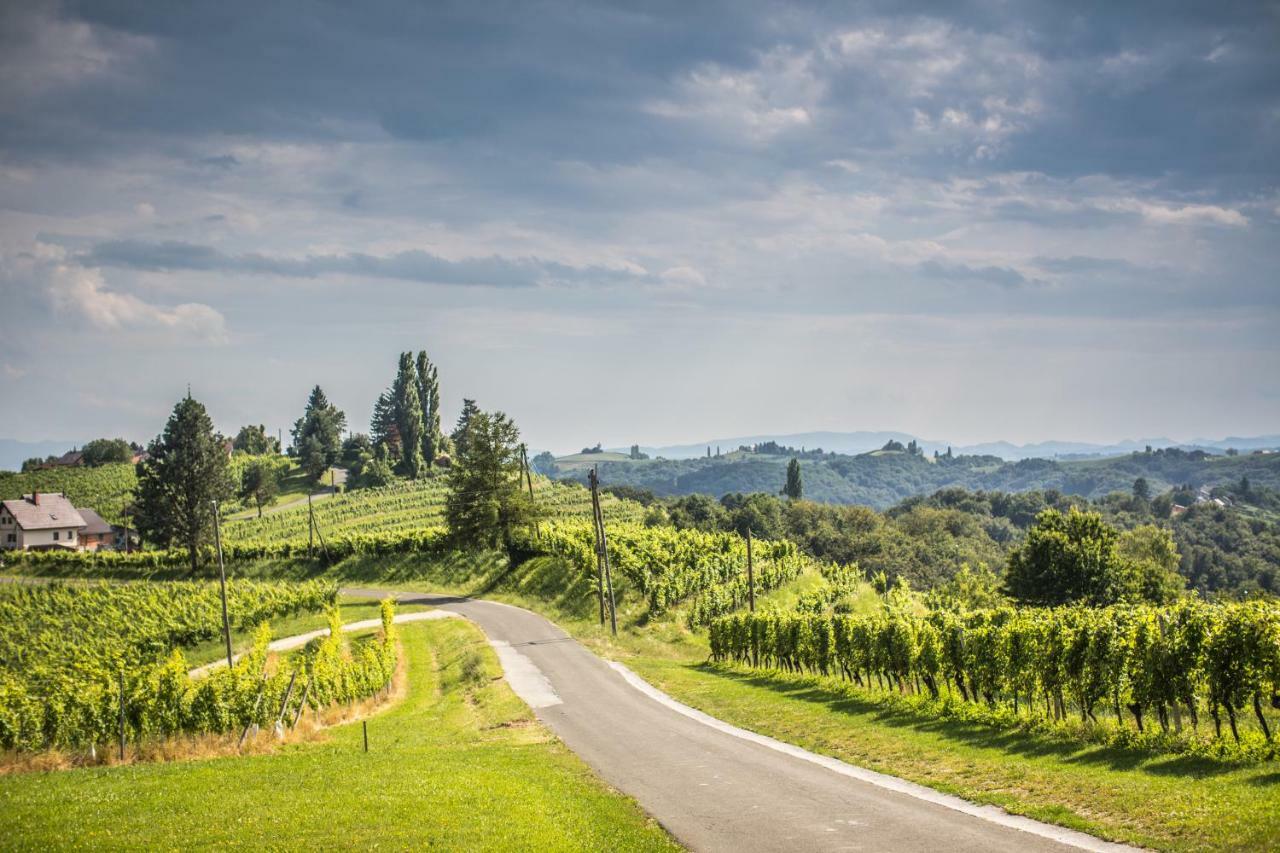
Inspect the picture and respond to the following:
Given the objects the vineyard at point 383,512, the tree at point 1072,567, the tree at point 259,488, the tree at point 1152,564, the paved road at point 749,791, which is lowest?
the tree at point 1152,564

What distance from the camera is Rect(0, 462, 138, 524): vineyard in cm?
12664

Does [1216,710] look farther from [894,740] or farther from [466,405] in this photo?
[466,405]

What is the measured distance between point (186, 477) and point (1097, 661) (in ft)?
272

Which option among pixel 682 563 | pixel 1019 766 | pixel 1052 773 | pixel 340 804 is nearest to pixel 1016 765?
pixel 1019 766

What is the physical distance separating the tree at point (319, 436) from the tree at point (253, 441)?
25711 mm

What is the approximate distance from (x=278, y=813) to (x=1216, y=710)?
18967mm

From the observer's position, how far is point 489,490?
7312 cm

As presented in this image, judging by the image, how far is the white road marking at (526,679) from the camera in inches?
1228

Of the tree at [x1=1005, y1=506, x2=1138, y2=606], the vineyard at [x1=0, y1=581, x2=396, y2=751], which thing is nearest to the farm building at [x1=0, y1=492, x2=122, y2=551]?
the vineyard at [x1=0, y1=581, x2=396, y2=751]

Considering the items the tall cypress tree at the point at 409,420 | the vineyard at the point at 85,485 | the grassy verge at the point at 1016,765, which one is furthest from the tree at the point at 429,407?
the grassy verge at the point at 1016,765

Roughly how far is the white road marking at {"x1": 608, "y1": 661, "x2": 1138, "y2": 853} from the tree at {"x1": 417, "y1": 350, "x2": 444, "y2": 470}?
401 feet

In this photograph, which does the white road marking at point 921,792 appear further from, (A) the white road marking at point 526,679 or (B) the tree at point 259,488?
(B) the tree at point 259,488

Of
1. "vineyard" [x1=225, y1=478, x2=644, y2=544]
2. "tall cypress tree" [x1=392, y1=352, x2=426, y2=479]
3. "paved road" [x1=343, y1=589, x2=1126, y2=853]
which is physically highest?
"tall cypress tree" [x1=392, y1=352, x2=426, y2=479]

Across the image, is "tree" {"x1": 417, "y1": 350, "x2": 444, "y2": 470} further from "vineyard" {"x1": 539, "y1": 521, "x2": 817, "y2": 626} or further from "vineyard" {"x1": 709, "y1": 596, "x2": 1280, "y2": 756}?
"vineyard" {"x1": 709, "y1": 596, "x2": 1280, "y2": 756}
